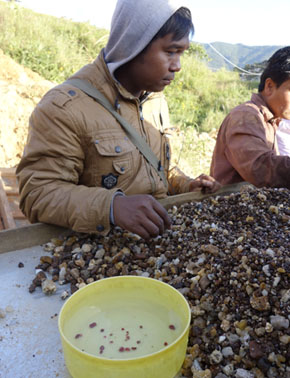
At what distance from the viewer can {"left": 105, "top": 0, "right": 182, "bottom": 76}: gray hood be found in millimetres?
1726

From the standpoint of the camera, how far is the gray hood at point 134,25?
1726mm

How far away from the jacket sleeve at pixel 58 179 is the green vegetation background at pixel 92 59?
3.99 m

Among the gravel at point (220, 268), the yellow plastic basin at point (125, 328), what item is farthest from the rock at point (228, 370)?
the yellow plastic basin at point (125, 328)

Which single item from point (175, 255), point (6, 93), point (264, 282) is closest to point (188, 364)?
point (264, 282)

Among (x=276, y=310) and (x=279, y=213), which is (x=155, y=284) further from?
(x=279, y=213)

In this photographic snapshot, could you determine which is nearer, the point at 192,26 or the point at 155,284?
the point at 155,284

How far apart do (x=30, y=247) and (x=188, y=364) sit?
91 cm

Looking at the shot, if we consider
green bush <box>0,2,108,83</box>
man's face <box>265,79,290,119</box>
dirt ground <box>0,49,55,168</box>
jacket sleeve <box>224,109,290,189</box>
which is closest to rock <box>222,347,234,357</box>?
jacket sleeve <box>224,109,290,189</box>

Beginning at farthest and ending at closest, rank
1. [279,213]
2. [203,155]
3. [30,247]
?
[203,155] → [279,213] → [30,247]

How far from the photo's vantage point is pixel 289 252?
1328mm

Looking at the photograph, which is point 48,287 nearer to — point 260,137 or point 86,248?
point 86,248

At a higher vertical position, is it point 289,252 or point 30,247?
point 289,252

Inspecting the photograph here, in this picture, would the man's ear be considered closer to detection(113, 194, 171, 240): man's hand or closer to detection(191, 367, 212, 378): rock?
detection(113, 194, 171, 240): man's hand

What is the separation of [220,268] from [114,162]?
827 millimetres
